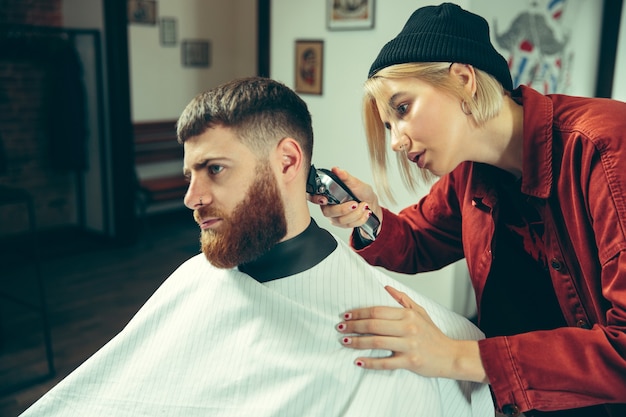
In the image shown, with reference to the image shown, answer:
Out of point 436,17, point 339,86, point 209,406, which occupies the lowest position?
point 209,406

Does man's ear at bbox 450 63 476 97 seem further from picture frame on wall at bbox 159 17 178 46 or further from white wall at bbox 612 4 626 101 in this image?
picture frame on wall at bbox 159 17 178 46

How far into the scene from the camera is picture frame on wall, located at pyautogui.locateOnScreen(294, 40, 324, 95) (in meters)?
3.29

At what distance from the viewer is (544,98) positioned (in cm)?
123

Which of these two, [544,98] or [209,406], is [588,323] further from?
[209,406]

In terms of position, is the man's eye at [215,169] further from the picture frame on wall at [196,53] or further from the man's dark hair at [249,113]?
the picture frame on wall at [196,53]

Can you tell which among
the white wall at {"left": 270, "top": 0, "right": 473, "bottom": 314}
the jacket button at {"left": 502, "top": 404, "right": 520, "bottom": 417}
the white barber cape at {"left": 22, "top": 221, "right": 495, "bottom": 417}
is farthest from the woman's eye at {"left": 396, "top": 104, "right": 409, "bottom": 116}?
the white wall at {"left": 270, "top": 0, "right": 473, "bottom": 314}

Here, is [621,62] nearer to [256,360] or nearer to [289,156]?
[289,156]

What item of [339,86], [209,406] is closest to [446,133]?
[209,406]

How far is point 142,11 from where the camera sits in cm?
538

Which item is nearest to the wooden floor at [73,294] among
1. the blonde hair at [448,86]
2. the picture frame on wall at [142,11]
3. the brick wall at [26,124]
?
the brick wall at [26,124]

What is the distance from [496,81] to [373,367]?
2.13ft

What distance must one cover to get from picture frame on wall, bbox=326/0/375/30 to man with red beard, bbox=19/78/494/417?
1976mm

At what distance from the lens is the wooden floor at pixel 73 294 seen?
112 inches

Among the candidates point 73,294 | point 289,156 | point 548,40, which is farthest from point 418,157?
point 73,294
